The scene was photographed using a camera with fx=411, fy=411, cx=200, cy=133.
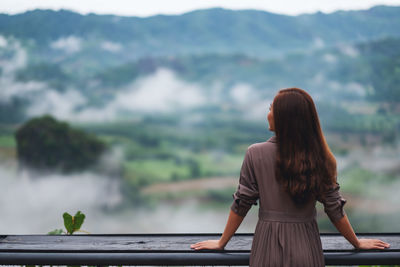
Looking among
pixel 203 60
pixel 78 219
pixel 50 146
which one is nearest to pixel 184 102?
pixel 203 60

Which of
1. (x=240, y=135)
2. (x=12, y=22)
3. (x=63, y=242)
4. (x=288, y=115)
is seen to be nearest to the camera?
(x=288, y=115)

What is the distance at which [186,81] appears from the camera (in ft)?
24.9

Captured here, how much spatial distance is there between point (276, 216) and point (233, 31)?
6627 mm

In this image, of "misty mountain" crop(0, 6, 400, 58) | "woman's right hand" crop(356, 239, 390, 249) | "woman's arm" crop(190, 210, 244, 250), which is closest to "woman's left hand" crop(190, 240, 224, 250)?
"woman's arm" crop(190, 210, 244, 250)

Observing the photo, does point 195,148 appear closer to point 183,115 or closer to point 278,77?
point 183,115

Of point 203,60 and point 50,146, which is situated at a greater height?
point 203,60

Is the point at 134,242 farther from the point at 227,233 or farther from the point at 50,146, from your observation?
the point at 50,146

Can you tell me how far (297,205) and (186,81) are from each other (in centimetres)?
661

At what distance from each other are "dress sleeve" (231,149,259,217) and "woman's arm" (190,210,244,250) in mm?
19

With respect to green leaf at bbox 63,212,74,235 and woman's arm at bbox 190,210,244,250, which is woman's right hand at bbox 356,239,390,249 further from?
green leaf at bbox 63,212,74,235

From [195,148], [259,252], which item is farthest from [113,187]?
[259,252]

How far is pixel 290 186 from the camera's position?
105cm

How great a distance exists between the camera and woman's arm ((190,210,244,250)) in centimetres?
114

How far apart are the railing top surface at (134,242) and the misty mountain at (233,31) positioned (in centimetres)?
611
